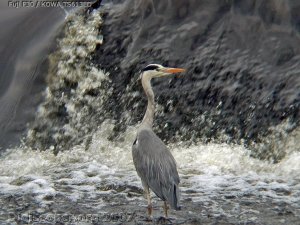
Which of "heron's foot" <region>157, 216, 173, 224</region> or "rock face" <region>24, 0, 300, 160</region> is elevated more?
"rock face" <region>24, 0, 300, 160</region>

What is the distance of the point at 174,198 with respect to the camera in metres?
7.94

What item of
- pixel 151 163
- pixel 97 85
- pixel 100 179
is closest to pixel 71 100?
pixel 97 85

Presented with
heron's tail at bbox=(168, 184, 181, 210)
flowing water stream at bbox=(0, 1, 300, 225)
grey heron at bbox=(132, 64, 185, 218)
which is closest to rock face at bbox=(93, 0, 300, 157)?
flowing water stream at bbox=(0, 1, 300, 225)

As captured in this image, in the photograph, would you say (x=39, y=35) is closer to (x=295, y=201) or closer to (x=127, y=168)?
(x=127, y=168)

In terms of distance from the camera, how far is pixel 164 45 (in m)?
11.0

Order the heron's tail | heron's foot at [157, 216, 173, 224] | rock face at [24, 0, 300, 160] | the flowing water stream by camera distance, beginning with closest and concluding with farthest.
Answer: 1. the heron's tail
2. heron's foot at [157, 216, 173, 224]
3. the flowing water stream
4. rock face at [24, 0, 300, 160]

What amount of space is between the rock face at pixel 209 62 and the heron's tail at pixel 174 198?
2169 millimetres

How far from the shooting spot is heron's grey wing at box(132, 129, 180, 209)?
8.12 meters

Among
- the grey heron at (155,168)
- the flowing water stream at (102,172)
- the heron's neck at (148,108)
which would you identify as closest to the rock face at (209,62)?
the flowing water stream at (102,172)

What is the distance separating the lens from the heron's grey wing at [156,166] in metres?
8.12

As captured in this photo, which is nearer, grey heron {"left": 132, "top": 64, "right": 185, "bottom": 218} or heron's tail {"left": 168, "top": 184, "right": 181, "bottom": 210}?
heron's tail {"left": 168, "top": 184, "right": 181, "bottom": 210}

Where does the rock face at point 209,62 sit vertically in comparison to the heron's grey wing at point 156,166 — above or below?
above

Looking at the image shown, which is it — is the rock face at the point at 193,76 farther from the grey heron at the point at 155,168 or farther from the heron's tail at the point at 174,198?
the heron's tail at the point at 174,198

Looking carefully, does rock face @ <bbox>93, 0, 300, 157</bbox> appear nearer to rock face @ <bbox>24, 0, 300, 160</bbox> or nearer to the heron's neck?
rock face @ <bbox>24, 0, 300, 160</bbox>
